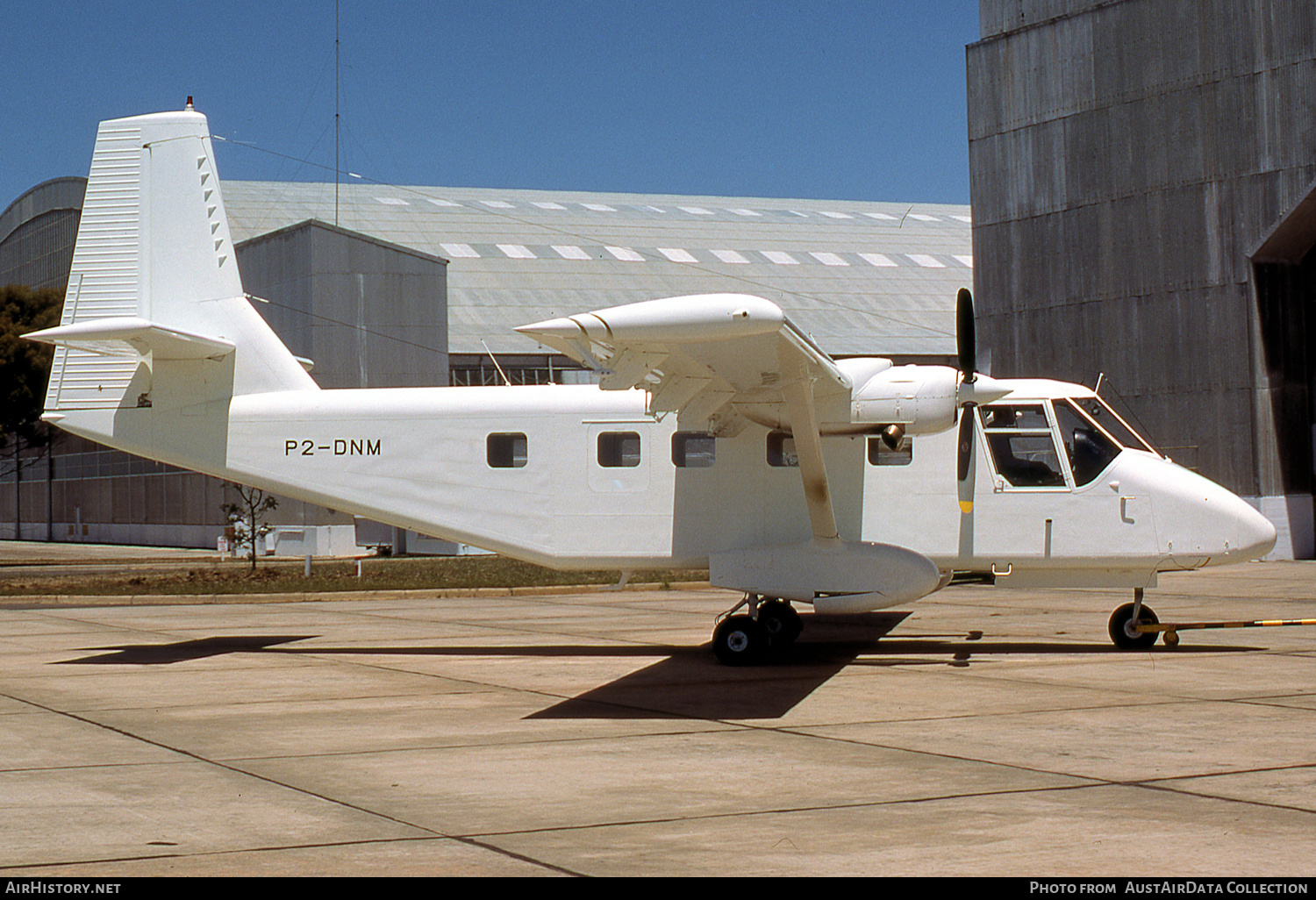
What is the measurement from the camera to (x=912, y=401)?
44.8 feet

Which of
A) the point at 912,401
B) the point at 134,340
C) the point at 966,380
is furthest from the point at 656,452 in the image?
the point at 134,340

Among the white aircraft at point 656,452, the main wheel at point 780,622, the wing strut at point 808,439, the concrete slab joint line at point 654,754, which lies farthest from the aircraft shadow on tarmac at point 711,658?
the wing strut at point 808,439

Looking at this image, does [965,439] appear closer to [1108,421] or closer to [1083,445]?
[1083,445]

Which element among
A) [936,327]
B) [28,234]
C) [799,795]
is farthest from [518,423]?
[28,234]

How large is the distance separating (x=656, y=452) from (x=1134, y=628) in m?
5.74

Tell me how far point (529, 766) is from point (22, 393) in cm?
3817

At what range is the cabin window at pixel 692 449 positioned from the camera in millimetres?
14977

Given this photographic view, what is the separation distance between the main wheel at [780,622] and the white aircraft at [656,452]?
0.04 metres

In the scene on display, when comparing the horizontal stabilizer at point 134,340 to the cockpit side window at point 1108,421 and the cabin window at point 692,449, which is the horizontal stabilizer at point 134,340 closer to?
the cabin window at point 692,449

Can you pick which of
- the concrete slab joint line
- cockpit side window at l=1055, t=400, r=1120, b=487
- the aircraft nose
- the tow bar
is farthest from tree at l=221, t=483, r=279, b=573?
the aircraft nose

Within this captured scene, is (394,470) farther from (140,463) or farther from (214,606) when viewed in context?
(140,463)

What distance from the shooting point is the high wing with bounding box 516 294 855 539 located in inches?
386

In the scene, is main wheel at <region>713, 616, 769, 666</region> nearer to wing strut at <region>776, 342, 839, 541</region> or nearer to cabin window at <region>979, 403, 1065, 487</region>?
wing strut at <region>776, 342, 839, 541</region>

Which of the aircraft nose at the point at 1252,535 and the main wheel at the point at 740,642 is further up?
the aircraft nose at the point at 1252,535
